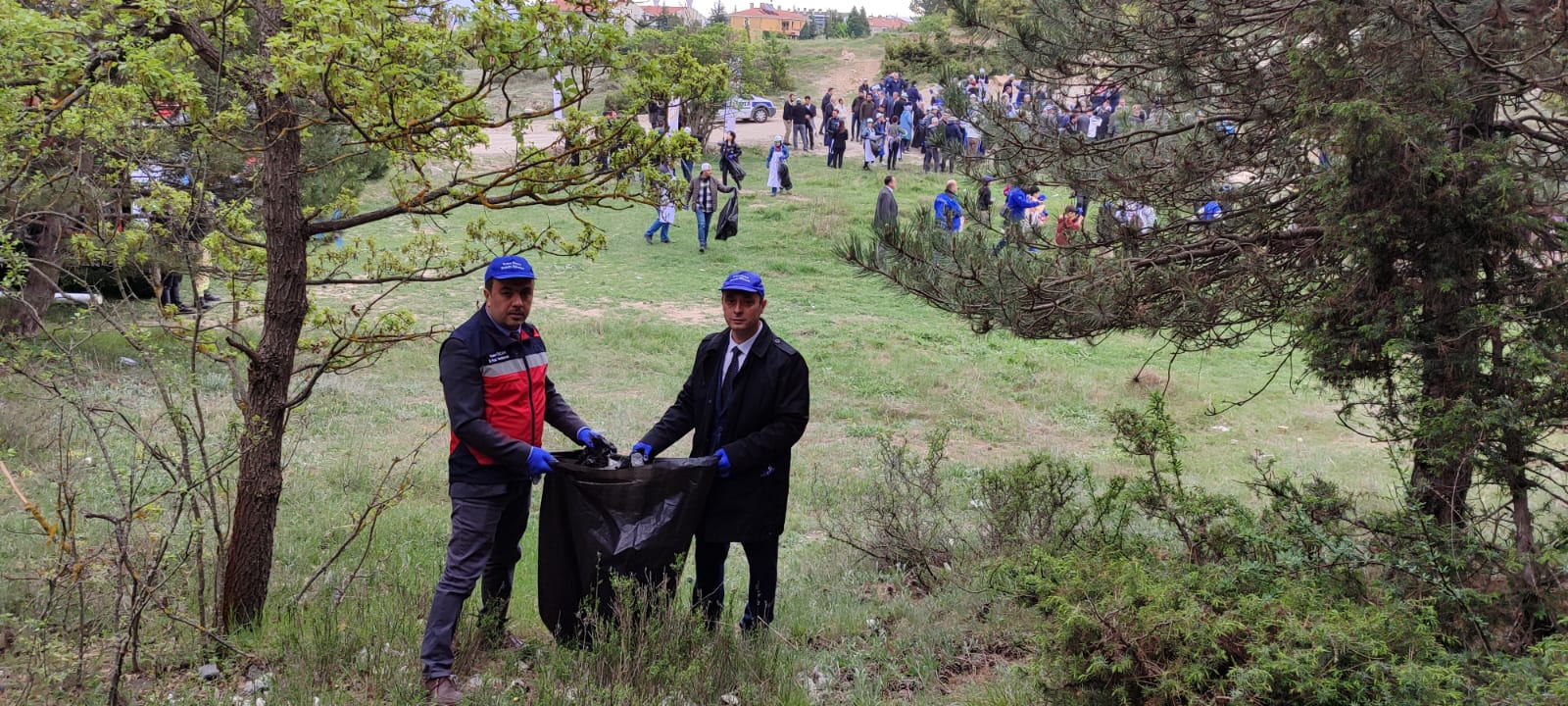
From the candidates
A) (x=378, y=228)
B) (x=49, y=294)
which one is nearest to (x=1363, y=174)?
(x=49, y=294)

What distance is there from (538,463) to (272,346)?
1.27 m

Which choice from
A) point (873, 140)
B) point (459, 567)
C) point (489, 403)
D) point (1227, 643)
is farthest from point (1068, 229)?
point (873, 140)

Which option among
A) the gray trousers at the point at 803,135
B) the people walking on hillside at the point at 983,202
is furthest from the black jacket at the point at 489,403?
the gray trousers at the point at 803,135

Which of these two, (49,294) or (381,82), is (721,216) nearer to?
(49,294)

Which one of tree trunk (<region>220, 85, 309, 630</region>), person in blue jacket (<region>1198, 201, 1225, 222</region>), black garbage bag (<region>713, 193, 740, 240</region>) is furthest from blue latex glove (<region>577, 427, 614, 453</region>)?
black garbage bag (<region>713, 193, 740, 240</region>)

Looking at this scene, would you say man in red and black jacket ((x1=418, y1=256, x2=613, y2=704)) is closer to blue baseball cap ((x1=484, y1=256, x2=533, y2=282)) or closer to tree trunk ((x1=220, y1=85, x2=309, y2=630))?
blue baseball cap ((x1=484, y1=256, x2=533, y2=282))

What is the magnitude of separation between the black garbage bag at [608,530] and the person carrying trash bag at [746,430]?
16 cm

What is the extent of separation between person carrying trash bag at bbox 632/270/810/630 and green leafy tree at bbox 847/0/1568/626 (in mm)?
1498

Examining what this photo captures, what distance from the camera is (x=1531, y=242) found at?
4.09 m

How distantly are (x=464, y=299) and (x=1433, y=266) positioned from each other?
13716 millimetres

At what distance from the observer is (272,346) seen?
427 cm

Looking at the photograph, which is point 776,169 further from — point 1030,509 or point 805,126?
point 1030,509

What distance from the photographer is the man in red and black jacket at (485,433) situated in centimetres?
401

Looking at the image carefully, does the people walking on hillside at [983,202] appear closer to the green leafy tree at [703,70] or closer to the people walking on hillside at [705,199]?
the green leafy tree at [703,70]
